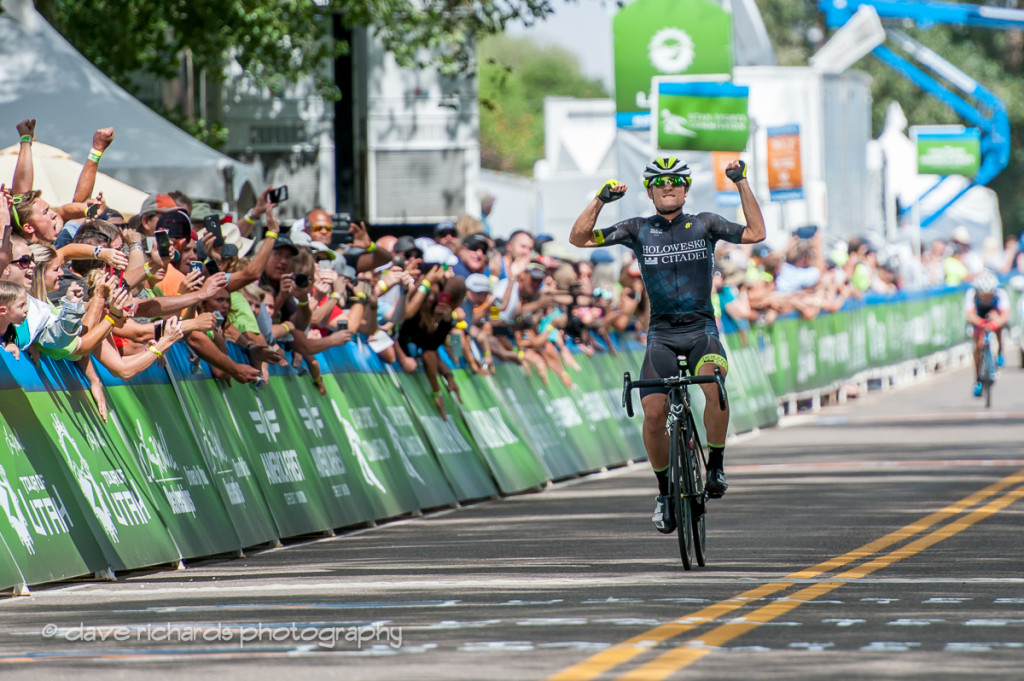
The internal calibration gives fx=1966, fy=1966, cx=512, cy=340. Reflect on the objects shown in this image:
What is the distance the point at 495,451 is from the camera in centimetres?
1733

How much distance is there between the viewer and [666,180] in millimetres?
11812

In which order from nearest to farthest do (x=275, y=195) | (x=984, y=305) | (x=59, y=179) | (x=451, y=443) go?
(x=275, y=195), (x=59, y=179), (x=451, y=443), (x=984, y=305)

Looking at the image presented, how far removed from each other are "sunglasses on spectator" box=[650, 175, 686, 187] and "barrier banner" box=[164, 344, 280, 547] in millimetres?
3268

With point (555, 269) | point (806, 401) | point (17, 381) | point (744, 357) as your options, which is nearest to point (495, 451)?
point (555, 269)

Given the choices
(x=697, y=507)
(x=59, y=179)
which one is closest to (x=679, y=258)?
(x=697, y=507)

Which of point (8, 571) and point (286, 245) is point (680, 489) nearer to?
point (8, 571)

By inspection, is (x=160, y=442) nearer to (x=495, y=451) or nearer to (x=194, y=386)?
(x=194, y=386)

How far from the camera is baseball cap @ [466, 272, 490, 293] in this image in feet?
57.7

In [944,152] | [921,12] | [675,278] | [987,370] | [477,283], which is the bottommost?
[987,370]

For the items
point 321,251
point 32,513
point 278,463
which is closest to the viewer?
point 32,513

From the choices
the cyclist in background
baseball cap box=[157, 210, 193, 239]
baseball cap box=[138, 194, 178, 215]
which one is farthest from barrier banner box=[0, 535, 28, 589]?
the cyclist in background

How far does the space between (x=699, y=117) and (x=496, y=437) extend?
7185mm

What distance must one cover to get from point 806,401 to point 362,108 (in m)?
8.80

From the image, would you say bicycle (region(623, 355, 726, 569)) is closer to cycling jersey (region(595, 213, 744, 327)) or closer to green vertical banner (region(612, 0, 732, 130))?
cycling jersey (region(595, 213, 744, 327))
